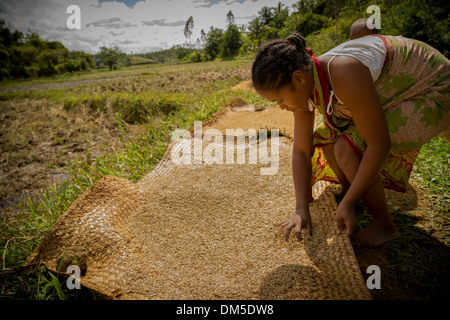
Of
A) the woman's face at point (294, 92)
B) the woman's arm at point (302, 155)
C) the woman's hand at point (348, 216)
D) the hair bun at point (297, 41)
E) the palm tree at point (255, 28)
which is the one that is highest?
the palm tree at point (255, 28)

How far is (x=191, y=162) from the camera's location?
7.38 ft

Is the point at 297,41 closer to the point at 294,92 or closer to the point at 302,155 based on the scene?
the point at 294,92

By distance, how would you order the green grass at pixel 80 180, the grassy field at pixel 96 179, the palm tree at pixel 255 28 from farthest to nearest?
the palm tree at pixel 255 28 < the green grass at pixel 80 180 < the grassy field at pixel 96 179

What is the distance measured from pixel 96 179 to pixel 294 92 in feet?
7.00

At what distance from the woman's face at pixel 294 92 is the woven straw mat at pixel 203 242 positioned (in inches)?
25.1

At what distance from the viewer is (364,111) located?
39.5 inches

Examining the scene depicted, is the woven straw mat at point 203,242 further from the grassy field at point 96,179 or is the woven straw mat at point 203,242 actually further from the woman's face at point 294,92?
the woman's face at point 294,92

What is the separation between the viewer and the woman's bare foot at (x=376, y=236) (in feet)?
4.25

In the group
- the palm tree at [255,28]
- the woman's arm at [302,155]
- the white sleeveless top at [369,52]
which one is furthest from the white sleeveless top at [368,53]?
the palm tree at [255,28]

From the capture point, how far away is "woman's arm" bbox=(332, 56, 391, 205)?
989mm

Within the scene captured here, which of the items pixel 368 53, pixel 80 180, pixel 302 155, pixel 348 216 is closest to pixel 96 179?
pixel 80 180

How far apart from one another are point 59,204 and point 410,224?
274 centimetres

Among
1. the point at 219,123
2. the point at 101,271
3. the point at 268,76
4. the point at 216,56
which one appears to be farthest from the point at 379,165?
the point at 216,56
